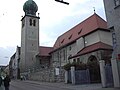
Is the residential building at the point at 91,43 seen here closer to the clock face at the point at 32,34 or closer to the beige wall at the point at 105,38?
the beige wall at the point at 105,38

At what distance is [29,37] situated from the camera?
6462cm

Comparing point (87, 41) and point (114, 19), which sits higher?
point (87, 41)

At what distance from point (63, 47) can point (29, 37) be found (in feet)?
55.4

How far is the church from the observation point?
116 ft

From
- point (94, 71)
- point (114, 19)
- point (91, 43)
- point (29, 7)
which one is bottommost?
point (94, 71)

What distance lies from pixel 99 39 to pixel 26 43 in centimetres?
3138

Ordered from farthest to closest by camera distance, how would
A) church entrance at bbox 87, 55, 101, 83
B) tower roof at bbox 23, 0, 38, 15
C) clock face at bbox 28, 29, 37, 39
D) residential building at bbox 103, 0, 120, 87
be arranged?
tower roof at bbox 23, 0, 38, 15, clock face at bbox 28, 29, 37, 39, church entrance at bbox 87, 55, 101, 83, residential building at bbox 103, 0, 120, 87

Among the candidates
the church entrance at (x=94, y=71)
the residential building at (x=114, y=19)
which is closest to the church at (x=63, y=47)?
the church entrance at (x=94, y=71)

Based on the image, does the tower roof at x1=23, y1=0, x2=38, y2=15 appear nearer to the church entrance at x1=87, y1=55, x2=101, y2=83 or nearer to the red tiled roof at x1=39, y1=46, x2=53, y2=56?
the red tiled roof at x1=39, y1=46, x2=53, y2=56

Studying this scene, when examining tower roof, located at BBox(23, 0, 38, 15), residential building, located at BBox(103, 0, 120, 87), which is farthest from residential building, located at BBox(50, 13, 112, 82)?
tower roof, located at BBox(23, 0, 38, 15)

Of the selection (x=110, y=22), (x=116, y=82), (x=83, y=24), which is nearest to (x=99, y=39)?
(x=83, y=24)

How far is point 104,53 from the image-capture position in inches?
1303

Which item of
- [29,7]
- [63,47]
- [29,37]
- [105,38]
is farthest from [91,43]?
[29,7]

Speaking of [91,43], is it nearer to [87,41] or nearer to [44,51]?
[87,41]
